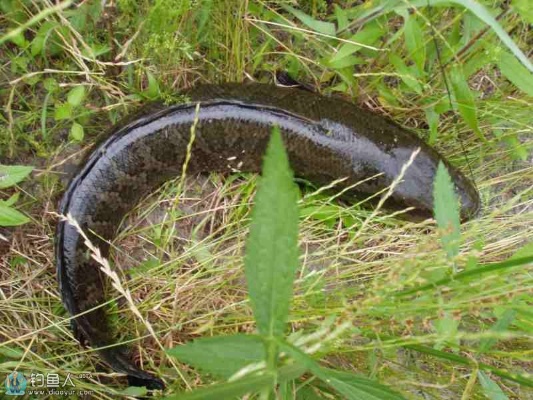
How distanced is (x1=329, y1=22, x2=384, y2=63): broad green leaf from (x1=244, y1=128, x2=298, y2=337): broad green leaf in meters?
1.59

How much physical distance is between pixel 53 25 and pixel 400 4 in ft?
4.85

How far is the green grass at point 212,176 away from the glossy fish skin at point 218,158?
4.9 inches

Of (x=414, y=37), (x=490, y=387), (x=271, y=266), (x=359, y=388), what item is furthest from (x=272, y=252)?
(x=414, y=37)

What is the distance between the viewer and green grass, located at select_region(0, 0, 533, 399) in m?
2.40

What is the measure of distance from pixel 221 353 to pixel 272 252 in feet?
1.21

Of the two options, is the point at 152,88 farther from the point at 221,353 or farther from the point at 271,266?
the point at 271,266

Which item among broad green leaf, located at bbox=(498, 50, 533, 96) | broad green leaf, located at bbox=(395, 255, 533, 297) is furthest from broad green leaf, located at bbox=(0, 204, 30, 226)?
broad green leaf, located at bbox=(498, 50, 533, 96)

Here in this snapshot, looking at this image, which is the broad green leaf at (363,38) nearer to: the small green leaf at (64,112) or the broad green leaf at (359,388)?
the small green leaf at (64,112)

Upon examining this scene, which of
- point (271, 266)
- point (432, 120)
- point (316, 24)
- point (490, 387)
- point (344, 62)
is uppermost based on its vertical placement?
→ point (316, 24)

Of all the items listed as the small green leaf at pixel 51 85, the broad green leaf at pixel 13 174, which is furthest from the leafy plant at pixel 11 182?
the small green leaf at pixel 51 85

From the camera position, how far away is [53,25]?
2336 millimetres

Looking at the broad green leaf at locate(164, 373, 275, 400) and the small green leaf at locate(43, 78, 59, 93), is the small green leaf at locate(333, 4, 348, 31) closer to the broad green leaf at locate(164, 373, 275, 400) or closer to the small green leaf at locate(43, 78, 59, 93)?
the small green leaf at locate(43, 78, 59, 93)

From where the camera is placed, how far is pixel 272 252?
99cm

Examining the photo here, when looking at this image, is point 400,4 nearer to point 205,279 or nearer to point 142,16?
point 142,16
